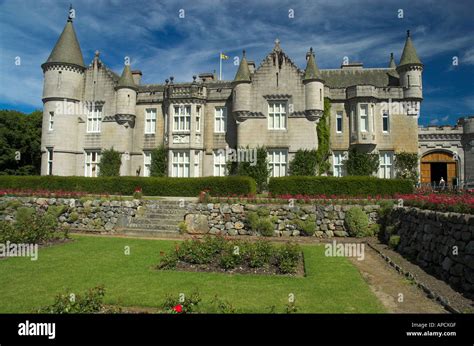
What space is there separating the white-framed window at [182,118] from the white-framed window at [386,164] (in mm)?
17922

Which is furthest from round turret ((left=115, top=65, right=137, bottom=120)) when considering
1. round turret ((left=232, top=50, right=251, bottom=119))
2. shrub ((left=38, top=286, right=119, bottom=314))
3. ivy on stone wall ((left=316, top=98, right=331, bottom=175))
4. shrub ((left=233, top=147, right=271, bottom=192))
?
shrub ((left=38, top=286, right=119, bottom=314))

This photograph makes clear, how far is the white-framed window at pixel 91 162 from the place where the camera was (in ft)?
106

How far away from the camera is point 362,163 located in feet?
95.6

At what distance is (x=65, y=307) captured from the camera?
583 centimetres

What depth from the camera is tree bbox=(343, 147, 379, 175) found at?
29000 millimetres

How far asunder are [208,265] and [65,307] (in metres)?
5.38

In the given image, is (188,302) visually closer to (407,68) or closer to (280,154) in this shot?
(280,154)

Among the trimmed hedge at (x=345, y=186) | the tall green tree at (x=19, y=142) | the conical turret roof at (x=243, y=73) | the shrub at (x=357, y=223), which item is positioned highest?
the conical turret roof at (x=243, y=73)

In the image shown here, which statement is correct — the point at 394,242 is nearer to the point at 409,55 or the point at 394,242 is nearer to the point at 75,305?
the point at 75,305

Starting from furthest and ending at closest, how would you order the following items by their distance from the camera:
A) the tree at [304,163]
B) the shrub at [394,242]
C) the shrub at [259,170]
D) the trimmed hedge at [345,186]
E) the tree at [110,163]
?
the tree at [110,163], the tree at [304,163], the shrub at [259,170], the trimmed hedge at [345,186], the shrub at [394,242]

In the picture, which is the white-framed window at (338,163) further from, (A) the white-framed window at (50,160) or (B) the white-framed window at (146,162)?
(A) the white-framed window at (50,160)

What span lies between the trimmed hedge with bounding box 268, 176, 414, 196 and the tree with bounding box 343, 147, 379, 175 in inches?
347

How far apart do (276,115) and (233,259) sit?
2046 cm
